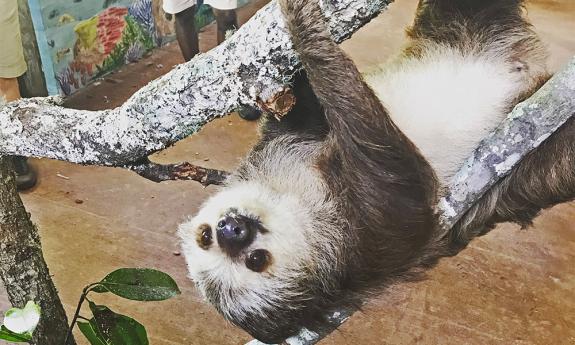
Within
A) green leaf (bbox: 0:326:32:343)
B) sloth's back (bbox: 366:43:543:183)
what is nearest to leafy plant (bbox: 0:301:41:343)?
green leaf (bbox: 0:326:32:343)

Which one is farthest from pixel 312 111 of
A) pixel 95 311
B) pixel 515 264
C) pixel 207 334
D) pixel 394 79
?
pixel 515 264

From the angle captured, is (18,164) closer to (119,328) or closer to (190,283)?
(190,283)

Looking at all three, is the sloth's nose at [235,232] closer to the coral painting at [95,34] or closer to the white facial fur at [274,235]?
the white facial fur at [274,235]

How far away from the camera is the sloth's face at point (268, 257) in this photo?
6.67 ft

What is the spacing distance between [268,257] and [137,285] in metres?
0.39

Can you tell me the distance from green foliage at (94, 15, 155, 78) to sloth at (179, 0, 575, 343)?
3.53 meters

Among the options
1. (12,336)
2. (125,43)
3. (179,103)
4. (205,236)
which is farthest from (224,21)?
(12,336)

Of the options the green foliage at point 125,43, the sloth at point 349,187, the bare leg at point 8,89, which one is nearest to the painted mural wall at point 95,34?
the green foliage at point 125,43

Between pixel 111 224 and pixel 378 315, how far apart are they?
1661 millimetres

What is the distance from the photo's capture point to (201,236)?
2.13 m

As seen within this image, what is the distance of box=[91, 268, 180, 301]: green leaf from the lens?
6.19 feet

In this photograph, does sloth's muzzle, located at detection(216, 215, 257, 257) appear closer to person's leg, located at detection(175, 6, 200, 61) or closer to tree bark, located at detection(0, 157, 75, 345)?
tree bark, located at detection(0, 157, 75, 345)

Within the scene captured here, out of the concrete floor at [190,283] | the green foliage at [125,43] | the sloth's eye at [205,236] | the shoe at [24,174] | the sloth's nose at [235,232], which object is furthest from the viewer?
the green foliage at [125,43]

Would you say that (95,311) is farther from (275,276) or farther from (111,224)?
(111,224)
